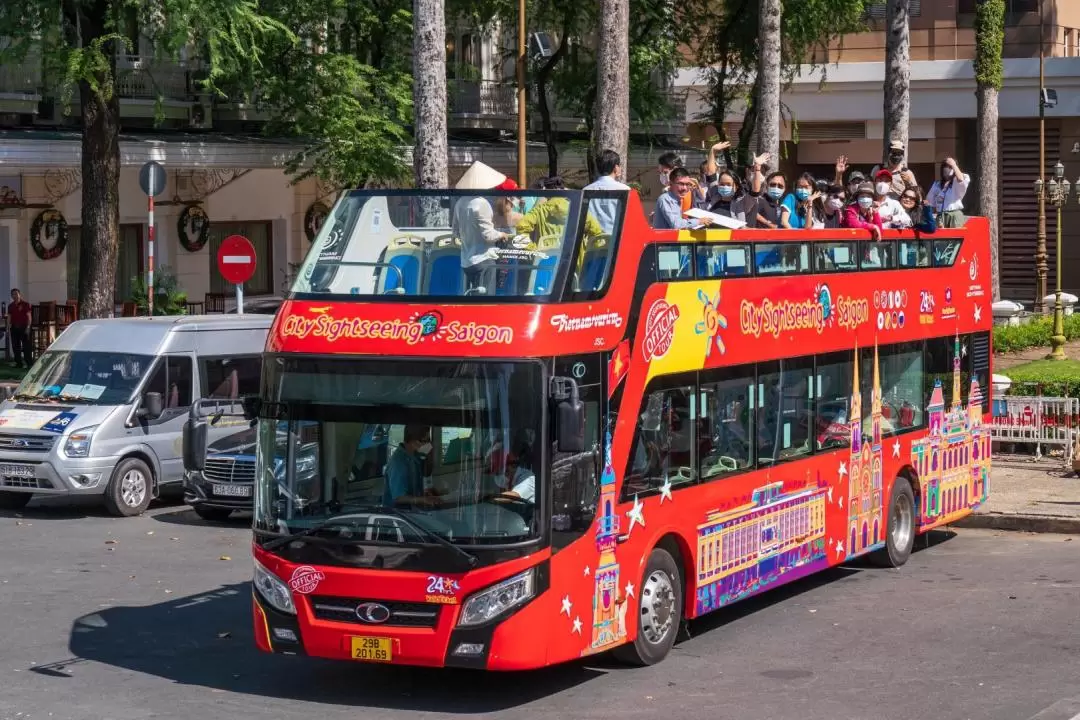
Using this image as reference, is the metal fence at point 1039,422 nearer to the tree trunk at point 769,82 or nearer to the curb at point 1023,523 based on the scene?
the curb at point 1023,523

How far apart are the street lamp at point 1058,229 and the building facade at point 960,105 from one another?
154 cm

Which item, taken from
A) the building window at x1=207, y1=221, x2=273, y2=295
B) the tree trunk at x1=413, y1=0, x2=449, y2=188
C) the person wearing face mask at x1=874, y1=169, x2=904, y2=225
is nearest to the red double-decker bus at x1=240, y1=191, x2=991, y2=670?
the person wearing face mask at x1=874, y1=169, x2=904, y2=225

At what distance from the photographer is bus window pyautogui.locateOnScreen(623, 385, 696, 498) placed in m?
11.2

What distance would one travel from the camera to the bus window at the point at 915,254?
15445 mm

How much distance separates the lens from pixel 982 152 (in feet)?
111

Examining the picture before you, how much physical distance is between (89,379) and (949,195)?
9824 millimetres

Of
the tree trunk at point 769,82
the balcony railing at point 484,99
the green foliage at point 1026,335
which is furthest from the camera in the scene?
the balcony railing at point 484,99

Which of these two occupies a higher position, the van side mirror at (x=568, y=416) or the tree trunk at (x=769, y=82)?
the tree trunk at (x=769, y=82)

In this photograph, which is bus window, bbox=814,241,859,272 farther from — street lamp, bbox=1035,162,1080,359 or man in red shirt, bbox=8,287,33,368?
man in red shirt, bbox=8,287,33,368

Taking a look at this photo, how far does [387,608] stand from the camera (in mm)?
10102

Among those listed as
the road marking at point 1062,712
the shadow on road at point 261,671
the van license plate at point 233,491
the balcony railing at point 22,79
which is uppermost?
the balcony railing at point 22,79

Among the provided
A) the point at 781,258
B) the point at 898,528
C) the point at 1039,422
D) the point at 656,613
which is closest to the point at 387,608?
the point at 656,613

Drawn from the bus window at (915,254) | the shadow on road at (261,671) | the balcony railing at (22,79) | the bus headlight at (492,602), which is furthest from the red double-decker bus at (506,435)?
the balcony railing at (22,79)

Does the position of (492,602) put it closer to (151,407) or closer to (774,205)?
(774,205)
